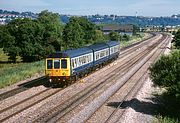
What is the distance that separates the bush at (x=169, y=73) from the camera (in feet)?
74.9

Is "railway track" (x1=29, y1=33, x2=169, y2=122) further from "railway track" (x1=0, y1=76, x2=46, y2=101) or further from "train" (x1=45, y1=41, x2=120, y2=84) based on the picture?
"railway track" (x1=0, y1=76, x2=46, y2=101)

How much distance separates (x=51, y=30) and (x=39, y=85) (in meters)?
52.7

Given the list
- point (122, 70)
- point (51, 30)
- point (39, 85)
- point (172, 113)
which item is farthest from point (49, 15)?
point (172, 113)

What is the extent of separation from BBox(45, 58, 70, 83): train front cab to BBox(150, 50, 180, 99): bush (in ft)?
31.4

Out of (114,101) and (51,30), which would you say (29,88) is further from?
(51,30)

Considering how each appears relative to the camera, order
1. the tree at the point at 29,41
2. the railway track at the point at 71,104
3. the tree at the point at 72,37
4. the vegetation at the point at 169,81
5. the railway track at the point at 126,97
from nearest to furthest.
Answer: the railway track at the point at 126,97
the railway track at the point at 71,104
the vegetation at the point at 169,81
the tree at the point at 29,41
the tree at the point at 72,37

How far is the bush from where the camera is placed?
22.8 m

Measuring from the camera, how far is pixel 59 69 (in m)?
32.7

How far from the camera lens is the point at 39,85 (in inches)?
1346

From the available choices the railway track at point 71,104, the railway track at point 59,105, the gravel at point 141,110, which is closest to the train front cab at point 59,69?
the railway track at point 59,105

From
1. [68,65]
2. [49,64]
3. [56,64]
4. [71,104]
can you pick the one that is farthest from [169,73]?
[49,64]

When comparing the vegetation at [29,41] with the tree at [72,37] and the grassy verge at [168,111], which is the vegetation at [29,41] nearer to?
the tree at [72,37]

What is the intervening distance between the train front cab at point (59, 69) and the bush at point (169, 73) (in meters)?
9.58

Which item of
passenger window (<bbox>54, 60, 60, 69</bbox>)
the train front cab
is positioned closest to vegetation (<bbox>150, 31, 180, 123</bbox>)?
the train front cab
